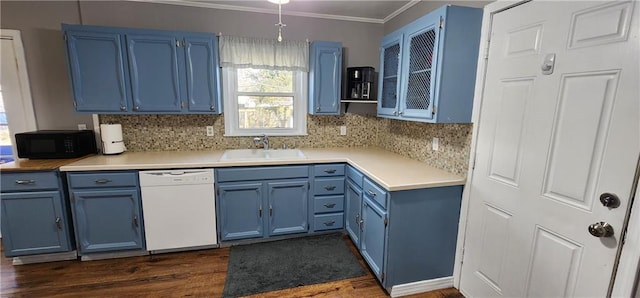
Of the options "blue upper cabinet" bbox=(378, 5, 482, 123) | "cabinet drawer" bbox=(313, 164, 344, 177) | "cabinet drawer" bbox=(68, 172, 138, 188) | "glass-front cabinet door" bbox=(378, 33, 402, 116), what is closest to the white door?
"blue upper cabinet" bbox=(378, 5, 482, 123)

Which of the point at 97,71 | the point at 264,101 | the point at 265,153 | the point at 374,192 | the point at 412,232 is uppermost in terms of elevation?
the point at 97,71

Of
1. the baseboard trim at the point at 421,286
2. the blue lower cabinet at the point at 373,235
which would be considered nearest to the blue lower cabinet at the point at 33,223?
the blue lower cabinet at the point at 373,235

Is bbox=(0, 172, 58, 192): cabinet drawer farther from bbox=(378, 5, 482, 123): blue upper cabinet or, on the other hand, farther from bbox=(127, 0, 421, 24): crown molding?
bbox=(378, 5, 482, 123): blue upper cabinet

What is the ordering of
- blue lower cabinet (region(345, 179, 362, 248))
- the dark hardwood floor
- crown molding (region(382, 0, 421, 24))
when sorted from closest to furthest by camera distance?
the dark hardwood floor → blue lower cabinet (region(345, 179, 362, 248)) → crown molding (region(382, 0, 421, 24))

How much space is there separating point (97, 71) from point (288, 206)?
6.80 ft

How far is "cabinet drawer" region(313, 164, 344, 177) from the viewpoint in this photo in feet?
8.75

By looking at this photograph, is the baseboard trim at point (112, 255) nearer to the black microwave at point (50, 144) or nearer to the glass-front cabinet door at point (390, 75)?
the black microwave at point (50, 144)

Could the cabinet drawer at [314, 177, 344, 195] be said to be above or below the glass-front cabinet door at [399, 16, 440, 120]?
below

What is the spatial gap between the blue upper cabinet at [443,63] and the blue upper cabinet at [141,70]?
182 centimetres

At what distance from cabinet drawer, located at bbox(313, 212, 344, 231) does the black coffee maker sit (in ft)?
4.25

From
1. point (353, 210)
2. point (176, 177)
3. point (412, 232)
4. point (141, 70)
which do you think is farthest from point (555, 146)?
point (141, 70)

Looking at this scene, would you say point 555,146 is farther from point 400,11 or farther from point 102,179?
point 102,179

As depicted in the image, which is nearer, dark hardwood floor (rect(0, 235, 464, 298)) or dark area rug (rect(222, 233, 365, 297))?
dark hardwood floor (rect(0, 235, 464, 298))

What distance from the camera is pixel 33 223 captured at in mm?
2227
